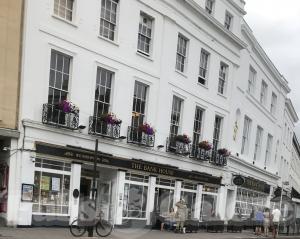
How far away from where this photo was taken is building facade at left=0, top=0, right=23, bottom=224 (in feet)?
65.4

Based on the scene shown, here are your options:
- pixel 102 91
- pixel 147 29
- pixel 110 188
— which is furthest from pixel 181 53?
pixel 110 188

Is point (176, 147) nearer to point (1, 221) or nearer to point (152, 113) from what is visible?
point (152, 113)

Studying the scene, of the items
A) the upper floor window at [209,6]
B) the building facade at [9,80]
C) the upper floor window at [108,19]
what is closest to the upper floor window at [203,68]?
the upper floor window at [209,6]

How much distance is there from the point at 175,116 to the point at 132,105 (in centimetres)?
440

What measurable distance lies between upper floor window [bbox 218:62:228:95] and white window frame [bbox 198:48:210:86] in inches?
86.7

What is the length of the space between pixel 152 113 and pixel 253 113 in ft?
51.6

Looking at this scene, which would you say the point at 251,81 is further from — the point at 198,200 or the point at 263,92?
the point at 198,200

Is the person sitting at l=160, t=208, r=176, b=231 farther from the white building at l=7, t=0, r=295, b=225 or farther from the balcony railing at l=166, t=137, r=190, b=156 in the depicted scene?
the balcony railing at l=166, t=137, r=190, b=156

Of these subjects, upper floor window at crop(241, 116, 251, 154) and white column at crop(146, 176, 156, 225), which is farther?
upper floor window at crop(241, 116, 251, 154)

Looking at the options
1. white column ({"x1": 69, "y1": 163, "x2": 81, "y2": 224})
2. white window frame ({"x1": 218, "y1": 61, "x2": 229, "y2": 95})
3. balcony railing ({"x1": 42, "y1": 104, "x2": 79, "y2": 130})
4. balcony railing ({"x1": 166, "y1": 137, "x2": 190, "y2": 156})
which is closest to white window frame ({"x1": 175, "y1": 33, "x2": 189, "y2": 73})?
balcony railing ({"x1": 166, "y1": 137, "x2": 190, "y2": 156})

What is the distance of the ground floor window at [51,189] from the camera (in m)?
21.3

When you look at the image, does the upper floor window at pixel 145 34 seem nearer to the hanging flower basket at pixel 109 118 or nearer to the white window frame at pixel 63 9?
the hanging flower basket at pixel 109 118

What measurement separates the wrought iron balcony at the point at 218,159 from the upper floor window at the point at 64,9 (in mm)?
14359

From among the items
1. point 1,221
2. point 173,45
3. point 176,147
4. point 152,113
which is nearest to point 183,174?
point 176,147
